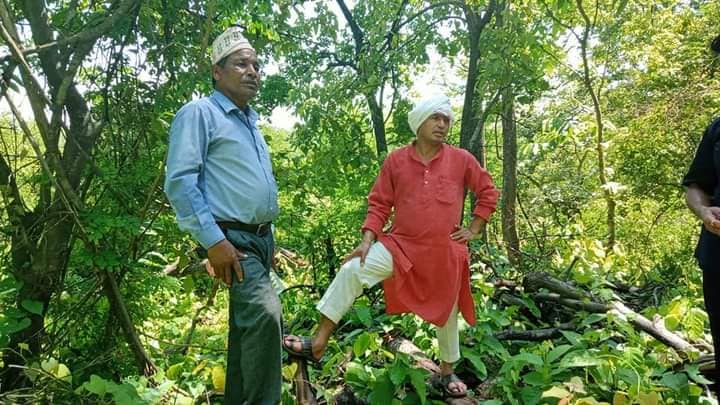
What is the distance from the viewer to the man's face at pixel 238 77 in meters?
2.34

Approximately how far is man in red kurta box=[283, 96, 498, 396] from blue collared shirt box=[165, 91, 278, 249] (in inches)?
27.7

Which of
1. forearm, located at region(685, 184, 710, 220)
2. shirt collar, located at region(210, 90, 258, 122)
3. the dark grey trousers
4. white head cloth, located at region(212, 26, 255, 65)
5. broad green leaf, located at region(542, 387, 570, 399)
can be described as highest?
white head cloth, located at region(212, 26, 255, 65)

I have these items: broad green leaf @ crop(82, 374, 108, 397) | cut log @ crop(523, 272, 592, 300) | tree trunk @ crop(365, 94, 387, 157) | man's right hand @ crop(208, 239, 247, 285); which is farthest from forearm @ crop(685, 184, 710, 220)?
tree trunk @ crop(365, 94, 387, 157)

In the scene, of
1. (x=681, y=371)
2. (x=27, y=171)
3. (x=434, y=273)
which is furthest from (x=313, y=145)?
(x=681, y=371)

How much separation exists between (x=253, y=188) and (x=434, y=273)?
3.55ft

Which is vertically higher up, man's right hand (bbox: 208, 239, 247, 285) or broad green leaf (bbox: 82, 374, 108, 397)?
man's right hand (bbox: 208, 239, 247, 285)

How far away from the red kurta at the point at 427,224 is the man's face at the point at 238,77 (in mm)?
921

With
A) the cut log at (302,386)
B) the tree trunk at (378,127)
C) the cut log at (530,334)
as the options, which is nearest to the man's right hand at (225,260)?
the cut log at (302,386)

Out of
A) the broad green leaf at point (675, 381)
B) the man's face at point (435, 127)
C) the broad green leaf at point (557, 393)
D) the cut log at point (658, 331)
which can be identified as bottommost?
the broad green leaf at point (675, 381)

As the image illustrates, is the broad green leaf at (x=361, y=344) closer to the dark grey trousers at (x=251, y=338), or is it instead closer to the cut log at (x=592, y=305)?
the dark grey trousers at (x=251, y=338)

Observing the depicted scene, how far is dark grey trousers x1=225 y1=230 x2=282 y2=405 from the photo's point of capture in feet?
7.09

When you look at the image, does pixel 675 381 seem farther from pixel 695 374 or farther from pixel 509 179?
pixel 509 179

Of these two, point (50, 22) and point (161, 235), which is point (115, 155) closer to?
point (161, 235)

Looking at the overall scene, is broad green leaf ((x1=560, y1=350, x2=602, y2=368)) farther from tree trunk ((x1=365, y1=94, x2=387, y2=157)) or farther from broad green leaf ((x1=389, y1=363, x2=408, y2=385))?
tree trunk ((x1=365, y1=94, x2=387, y2=157))
